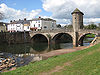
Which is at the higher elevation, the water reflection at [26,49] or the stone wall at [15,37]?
the stone wall at [15,37]

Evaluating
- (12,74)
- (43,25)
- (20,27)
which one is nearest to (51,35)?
(43,25)

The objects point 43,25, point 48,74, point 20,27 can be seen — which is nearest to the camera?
point 48,74

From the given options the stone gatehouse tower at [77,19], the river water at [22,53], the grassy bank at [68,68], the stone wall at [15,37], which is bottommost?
the river water at [22,53]

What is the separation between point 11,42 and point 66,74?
51.6m

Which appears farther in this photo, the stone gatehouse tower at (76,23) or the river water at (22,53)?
the stone gatehouse tower at (76,23)

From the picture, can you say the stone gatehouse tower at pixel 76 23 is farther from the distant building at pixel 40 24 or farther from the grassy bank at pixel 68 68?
the grassy bank at pixel 68 68

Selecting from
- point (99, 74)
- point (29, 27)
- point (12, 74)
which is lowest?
point (12, 74)

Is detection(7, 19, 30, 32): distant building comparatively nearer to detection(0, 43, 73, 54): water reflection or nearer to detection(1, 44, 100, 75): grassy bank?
detection(0, 43, 73, 54): water reflection

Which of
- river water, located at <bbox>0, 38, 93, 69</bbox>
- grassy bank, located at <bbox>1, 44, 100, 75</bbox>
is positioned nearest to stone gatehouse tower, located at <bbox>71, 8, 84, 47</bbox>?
river water, located at <bbox>0, 38, 93, 69</bbox>

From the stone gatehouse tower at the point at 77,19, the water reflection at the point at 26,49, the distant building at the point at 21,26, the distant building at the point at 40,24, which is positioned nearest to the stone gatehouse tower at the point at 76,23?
the stone gatehouse tower at the point at 77,19

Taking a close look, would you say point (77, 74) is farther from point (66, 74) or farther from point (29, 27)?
point (29, 27)

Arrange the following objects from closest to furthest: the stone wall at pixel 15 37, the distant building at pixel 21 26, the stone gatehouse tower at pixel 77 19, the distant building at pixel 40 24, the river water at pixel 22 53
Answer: the river water at pixel 22 53, the stone gatehouse tower at pixel 77 19, the stone wall at pixel 15 37, the distant building at pixel 40 24, the distant building at pixel 21 26

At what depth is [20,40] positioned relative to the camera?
61.9 meters

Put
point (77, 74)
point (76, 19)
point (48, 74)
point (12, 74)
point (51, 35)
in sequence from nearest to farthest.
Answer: point (77, 74) → point (48, 74) → point (12, 74) → point (76, 19) → point (51, 35)
